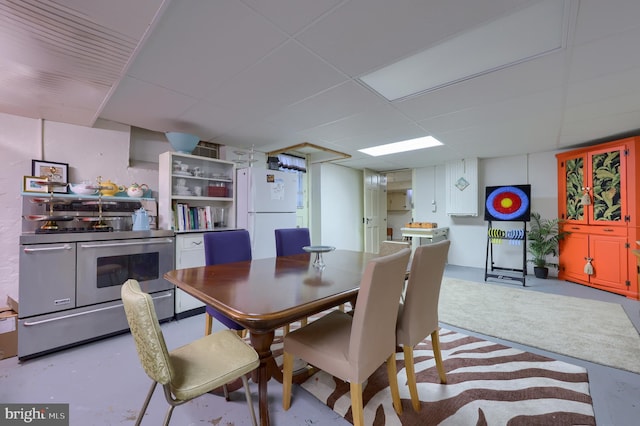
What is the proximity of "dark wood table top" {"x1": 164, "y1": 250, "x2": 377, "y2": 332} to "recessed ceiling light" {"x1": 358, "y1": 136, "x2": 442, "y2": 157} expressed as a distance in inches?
106

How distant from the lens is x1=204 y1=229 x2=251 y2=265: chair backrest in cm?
233

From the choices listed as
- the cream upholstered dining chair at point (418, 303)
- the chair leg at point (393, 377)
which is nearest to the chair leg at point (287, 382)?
the chair leg at point (393, 377)

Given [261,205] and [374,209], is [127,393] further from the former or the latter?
[374,209]

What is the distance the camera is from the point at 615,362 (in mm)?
2072

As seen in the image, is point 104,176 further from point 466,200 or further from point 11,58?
point 466,200

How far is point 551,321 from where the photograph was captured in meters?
2.83

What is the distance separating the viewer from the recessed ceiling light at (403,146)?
407 centimetres

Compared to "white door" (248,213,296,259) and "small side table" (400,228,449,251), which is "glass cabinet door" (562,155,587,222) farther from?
"white door" (248,213,296,259)

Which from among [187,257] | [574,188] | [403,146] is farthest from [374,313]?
[574,188]

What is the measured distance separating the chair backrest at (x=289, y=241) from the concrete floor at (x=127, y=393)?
1279mm

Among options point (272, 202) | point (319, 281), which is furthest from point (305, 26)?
point (272, 202)

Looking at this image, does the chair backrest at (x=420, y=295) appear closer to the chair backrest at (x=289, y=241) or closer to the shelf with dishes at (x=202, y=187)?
the chair backrest at (x=289, y=241)

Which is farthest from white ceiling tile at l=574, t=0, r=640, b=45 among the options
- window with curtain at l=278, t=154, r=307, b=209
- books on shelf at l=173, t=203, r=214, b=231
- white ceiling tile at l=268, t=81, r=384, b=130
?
window with curtain at l=278, t=154, r=307, b=209
